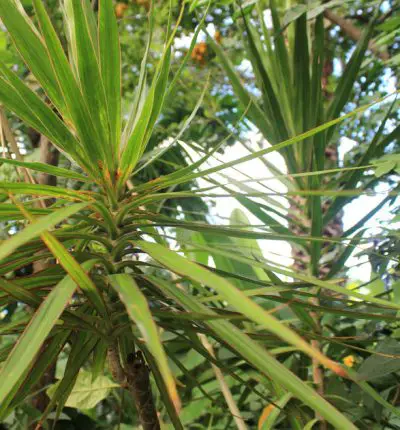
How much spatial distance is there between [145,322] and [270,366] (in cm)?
12

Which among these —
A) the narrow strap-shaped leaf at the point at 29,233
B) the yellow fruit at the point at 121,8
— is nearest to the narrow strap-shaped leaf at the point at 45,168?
the narrow strap-shaped leaf at the point at 29,233

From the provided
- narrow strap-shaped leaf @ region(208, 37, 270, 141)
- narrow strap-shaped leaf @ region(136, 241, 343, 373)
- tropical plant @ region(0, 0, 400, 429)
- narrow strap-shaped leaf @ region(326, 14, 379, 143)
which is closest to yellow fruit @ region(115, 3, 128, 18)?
narrow strap-shaped leaf @ region(208, 37, 270, 141)

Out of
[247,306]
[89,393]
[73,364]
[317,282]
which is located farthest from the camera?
[89,393]

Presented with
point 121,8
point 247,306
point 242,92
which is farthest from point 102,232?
point 121,8

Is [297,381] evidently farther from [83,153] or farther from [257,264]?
[83,153]

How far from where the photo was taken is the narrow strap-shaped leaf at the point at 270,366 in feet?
1.24

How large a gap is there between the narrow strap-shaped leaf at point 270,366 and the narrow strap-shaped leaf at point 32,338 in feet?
0.41

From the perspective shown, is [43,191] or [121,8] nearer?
[43,191]

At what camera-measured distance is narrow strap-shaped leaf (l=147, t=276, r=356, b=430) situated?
379 mm

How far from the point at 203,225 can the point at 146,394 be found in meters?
0.22

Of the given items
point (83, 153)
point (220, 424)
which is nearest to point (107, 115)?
point (83, 153)

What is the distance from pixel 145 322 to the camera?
0.36 meters

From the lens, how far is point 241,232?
60 centimetres

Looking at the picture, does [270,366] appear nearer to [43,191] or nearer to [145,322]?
[145,322]
